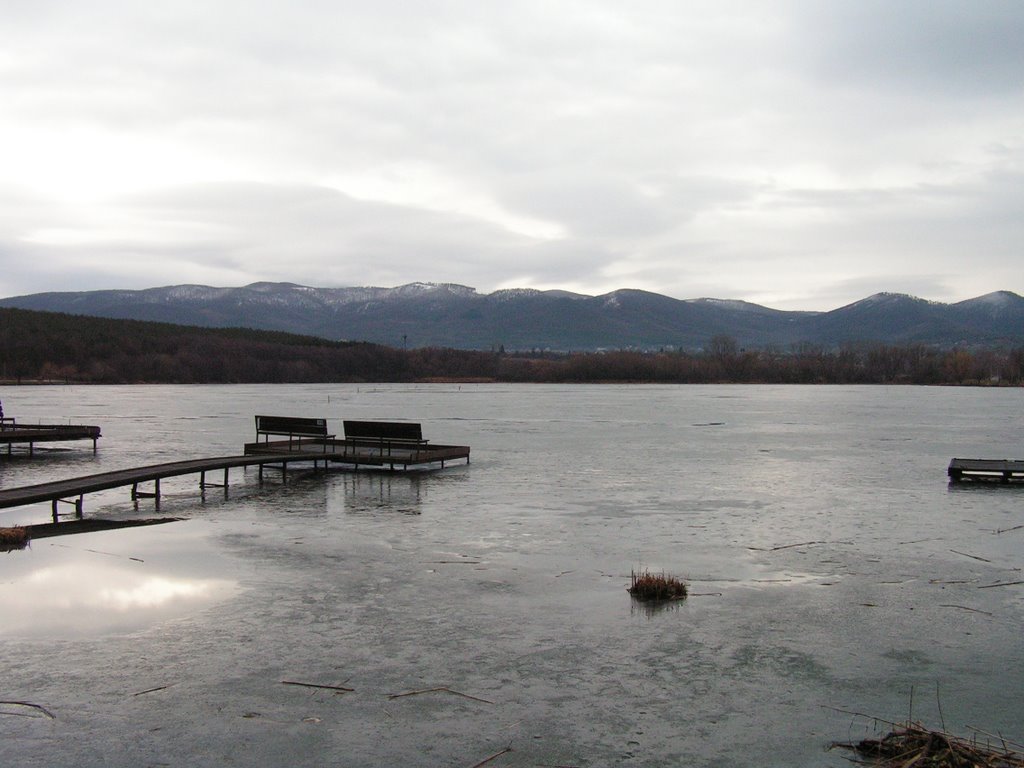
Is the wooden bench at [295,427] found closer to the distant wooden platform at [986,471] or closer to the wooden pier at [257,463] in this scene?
the wooden pier at [257,463]

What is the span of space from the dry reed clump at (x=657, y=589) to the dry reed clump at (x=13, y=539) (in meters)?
7.65

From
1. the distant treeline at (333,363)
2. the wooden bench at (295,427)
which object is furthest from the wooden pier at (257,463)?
the distant treeline at (333,363)

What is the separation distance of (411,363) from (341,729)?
168747mm

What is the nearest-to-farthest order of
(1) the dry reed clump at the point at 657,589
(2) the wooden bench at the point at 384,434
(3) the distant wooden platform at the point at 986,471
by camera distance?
1. (1) the dry reed clump at the point at 657,589
2. (3) the distant wooden platform at the point at 986,471
3. (2) the wooden bench at the point at 384,434

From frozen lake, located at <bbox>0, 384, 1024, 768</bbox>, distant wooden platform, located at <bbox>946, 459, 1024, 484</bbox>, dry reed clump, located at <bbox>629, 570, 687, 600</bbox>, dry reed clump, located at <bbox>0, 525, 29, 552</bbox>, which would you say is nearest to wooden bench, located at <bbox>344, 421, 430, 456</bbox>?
frozen lake, located at <bbox>0, 384, 1024, 768</bbox>

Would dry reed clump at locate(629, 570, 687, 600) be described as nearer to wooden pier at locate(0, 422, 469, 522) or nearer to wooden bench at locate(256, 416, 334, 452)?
wooden pier at locate(0, 422, 469, 522)

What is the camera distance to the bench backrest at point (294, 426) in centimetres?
2214

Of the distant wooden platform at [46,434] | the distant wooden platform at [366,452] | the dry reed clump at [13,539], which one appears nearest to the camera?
the dry reed clump at [13,539]

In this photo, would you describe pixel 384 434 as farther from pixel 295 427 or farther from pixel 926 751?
pixel 926 751

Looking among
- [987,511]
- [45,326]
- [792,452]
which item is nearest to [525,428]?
[792,452]

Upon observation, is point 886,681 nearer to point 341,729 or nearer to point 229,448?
point 341,729

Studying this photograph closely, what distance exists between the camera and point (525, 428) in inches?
1467

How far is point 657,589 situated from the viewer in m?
9.20

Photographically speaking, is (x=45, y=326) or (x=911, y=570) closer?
(x=911, y=570)
